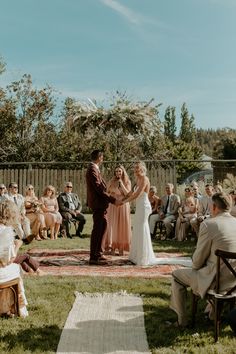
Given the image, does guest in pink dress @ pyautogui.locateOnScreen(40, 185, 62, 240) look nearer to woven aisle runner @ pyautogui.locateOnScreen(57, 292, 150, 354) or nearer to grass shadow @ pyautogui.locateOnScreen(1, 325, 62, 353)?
woven aisle runner @ pyautogui.locateOnScreen(57, 292, 150, 354)

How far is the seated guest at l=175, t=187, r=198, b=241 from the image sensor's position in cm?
1228

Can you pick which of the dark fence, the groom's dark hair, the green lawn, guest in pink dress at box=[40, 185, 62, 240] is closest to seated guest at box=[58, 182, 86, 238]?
guest in pink dress at box=[40, 185, 62, 240]

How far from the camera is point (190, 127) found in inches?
3743

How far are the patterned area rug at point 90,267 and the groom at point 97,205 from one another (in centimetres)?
24

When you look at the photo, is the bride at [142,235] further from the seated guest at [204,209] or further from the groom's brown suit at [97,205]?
the seated guest at [204,209]

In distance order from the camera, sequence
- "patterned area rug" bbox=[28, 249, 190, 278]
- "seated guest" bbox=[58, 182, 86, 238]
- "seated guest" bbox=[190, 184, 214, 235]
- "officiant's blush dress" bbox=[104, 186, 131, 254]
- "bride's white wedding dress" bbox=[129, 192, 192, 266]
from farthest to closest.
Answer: "seated guest" bbox=[58, 182, 86, 238] < "seated guest" bbox=[190, 184, 214, 235] < "officiant's blush dress" bbox=[104, 186, 131, 254] < "bride's white wedding dress" bbox=[129, 192, 192, 266] < "patterned area rug" bbox=[28, 249, 190, 278]

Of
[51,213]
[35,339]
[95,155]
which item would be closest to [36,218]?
[51,213]

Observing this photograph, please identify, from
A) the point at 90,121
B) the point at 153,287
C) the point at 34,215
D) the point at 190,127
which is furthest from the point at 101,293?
the point at 190,127

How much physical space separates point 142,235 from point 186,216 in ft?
12.2

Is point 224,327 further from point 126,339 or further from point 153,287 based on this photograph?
point 153,287

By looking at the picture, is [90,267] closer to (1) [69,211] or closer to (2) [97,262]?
(2) [97,262]

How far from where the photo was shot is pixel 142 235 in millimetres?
8930

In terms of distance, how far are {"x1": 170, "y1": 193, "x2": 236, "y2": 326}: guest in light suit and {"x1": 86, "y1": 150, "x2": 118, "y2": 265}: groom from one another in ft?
12.9

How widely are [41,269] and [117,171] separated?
3.06 meters
